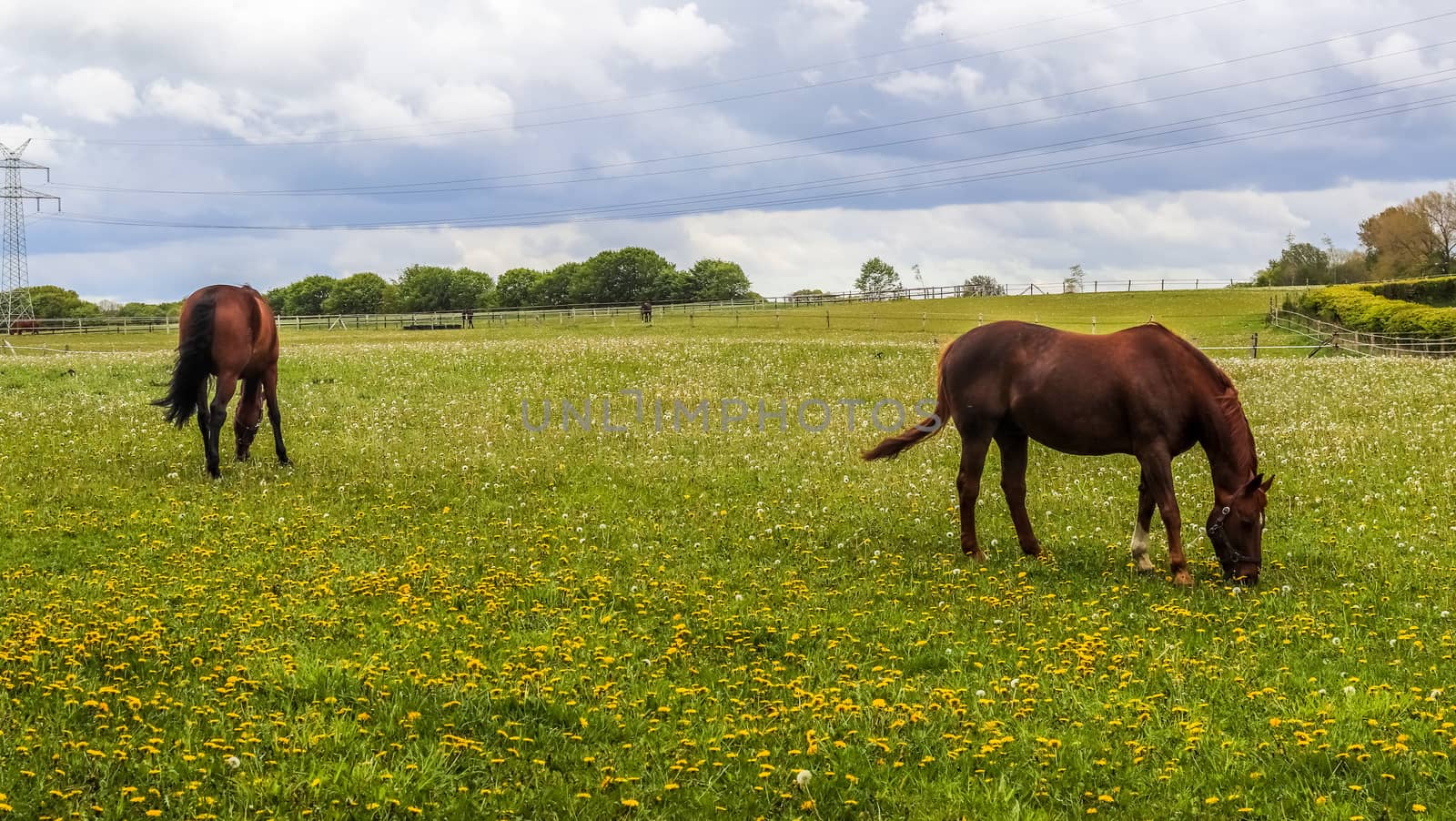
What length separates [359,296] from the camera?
149 m

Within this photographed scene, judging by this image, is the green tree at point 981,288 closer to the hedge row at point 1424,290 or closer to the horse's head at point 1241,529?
the hedge row at point 1424,290

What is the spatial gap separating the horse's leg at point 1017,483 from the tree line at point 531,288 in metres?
125

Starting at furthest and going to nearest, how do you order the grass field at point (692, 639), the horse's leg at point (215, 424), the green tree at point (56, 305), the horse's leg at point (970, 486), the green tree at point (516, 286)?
1. the green tree at point (516, 286)
2. the green tree at point (56, 305)
3. the horse's leg at point (215, 424)
4. the horse's leg at point (970, 486)
5. the grass field at point (692, 639)

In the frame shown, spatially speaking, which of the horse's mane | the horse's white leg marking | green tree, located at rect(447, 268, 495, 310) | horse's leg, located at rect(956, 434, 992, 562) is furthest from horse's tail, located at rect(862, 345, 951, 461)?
green tree, located at rect(447, 268, 495, 310)

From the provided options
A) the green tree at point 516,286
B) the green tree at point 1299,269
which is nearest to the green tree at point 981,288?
the green tree at point 1299,269

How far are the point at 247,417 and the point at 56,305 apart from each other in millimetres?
123892

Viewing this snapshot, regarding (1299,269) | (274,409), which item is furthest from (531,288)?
(274,409)


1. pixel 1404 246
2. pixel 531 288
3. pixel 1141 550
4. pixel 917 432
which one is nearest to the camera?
pixel 1141 550

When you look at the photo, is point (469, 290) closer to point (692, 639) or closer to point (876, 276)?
point (876, 276)

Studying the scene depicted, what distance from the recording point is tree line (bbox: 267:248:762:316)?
5669 inches

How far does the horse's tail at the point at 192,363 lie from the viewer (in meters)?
15.3

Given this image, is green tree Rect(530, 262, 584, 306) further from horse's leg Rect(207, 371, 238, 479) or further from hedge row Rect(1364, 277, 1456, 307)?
horse's leg Rect(207, 371, 238, 479)

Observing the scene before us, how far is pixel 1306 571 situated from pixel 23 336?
85.7m

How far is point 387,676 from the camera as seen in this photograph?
7.47m
